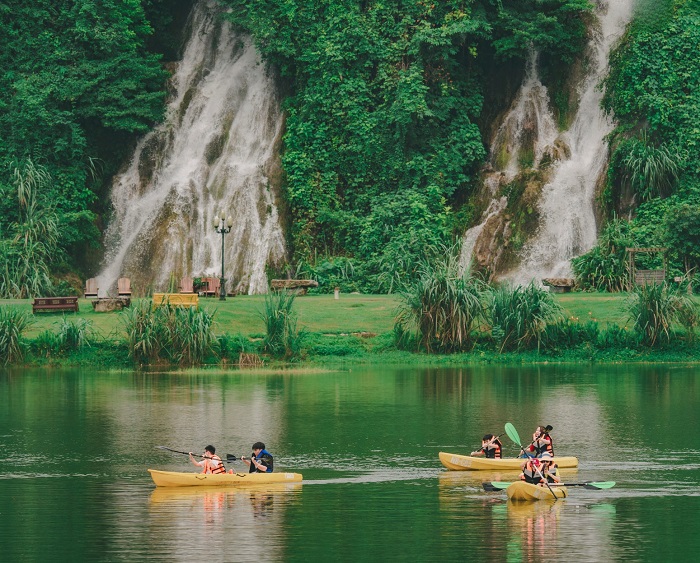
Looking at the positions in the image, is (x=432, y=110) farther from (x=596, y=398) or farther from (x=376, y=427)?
(x=376, y=427)

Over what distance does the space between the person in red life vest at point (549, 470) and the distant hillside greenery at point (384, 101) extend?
34.7 metres

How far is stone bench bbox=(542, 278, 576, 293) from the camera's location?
51469mm

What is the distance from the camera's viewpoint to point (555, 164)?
189 ft

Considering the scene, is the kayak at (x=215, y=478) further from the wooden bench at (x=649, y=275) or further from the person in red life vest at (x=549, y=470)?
the wooden bench at (x=649, y=275)

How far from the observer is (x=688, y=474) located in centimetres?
2433

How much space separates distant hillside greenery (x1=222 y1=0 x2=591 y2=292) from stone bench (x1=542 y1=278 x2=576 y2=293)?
6.92 meters

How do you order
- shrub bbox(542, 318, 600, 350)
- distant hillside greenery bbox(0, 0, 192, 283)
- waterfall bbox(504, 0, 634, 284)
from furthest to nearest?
distant hillside greenery bbox(0, 0, 192, 283) < waterfall bbox(504, 0, 634, 284) < shrub bbox(542, 318, 600, 350)

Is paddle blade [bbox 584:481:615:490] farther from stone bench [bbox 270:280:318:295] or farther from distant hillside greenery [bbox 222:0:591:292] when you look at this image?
distant hillside greenery [bbox 222:0:591:292]

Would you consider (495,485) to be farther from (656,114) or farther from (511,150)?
(511,150)

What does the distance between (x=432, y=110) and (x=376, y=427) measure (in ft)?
100

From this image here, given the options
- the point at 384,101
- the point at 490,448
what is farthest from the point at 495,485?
the point at 384,101

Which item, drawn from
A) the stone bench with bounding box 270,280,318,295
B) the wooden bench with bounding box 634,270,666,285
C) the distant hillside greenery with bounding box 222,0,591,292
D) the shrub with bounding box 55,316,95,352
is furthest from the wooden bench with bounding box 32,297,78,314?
the wooden bench with bounding box 634,270,666,285

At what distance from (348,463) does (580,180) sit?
108ft

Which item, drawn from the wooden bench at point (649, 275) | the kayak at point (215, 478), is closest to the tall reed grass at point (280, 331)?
the wooden bench at point (649, 275)
